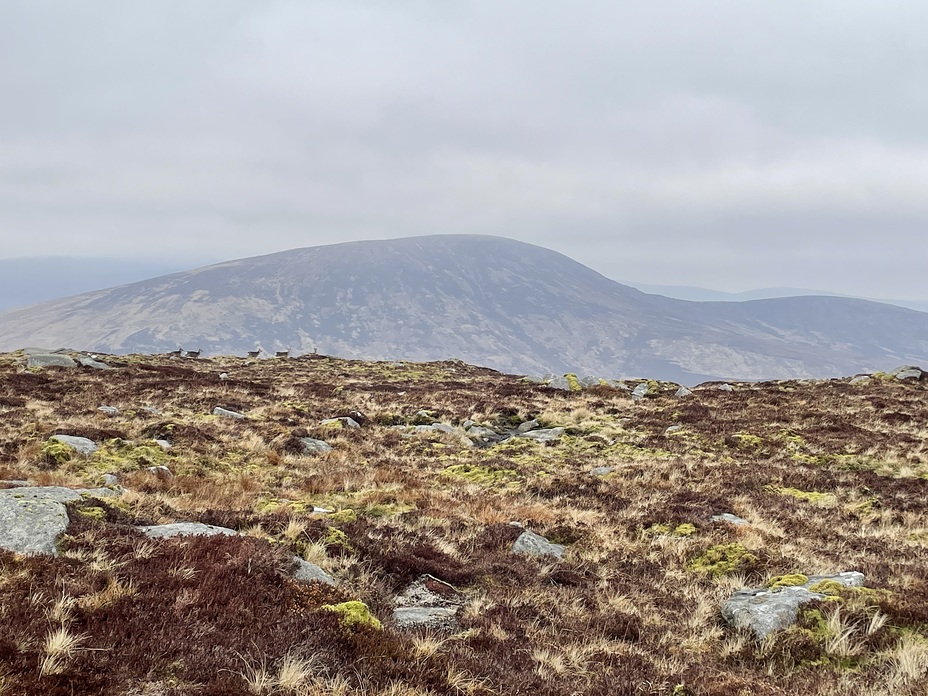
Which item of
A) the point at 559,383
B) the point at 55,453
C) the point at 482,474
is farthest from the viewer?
the point at 559,383

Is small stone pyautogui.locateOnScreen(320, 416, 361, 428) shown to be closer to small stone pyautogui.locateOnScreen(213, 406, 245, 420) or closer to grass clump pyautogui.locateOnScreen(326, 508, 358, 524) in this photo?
small stone pyautogui.locateOnScreen(213, 406, 245, 420)

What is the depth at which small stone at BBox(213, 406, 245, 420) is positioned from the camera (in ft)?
82.4

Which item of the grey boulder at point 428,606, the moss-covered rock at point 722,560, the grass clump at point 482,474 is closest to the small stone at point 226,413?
the grass clump at point 482,474

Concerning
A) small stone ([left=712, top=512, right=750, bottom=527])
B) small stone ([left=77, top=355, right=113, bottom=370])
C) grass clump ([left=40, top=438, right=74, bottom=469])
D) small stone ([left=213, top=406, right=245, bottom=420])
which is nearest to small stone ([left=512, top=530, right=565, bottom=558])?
small stone ([left=712, top=512, right=750, bottom=527])

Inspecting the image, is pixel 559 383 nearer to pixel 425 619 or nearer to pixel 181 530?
pixel 181 530

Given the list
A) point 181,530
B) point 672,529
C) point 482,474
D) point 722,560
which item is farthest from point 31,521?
point 482,474

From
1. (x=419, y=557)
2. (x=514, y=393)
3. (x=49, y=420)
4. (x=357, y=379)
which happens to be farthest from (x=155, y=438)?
(x=357, y=379)

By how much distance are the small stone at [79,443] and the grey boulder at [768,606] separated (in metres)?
16.2

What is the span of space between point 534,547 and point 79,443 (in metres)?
13.4

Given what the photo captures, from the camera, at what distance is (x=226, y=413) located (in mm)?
25547

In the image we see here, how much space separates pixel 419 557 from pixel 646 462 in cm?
1366

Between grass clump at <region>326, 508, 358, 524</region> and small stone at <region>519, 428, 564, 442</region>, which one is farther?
small stone at <region>519, 428, 564, 442</region>

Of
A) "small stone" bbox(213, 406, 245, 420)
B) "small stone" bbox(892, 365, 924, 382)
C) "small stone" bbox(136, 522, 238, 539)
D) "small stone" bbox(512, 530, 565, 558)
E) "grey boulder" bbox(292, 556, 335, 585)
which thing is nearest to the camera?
"grey boulder" bbox(292, 556, 335, 585)

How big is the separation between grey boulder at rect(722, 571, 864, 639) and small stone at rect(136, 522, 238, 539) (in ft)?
24.8
